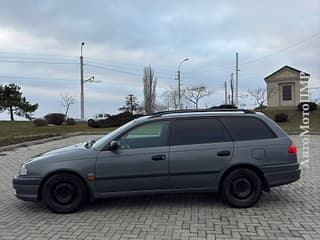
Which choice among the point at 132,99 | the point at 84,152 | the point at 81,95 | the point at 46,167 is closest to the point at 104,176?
the point at 84,152

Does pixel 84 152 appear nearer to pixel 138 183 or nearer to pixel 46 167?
pixel 46 167

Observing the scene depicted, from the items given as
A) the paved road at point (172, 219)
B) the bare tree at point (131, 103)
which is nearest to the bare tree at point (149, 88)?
the bare tree at point (131, 103)

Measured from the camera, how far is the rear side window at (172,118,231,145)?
575 cm

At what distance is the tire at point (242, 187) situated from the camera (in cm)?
565

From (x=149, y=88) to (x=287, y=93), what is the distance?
18579mm

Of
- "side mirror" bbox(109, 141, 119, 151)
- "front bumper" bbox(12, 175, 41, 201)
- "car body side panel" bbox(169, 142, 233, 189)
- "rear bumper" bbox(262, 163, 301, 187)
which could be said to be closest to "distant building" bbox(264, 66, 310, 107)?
"rear bumper" bbox(262, 163, 301, 187)

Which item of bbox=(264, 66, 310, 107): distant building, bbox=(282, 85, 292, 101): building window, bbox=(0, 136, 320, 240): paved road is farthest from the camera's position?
bbox=(282, 85, 292, 101): building window

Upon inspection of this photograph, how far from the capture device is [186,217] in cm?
520

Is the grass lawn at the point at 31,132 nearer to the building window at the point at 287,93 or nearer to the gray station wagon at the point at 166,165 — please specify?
the gray station wagon at the point at 166,165

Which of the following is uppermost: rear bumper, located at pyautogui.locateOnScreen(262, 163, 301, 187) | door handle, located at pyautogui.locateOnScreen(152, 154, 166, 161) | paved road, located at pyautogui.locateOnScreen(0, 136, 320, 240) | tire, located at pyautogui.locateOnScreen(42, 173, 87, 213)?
door handle, located at pyautogui.locateOnScreen(152, 154, 166, 161)

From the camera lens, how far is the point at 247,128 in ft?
19.4

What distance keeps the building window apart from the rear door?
3672cm

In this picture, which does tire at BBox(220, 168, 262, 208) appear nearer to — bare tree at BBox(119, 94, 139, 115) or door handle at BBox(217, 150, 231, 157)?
door handle at BBox(217, 150, 231, 157)

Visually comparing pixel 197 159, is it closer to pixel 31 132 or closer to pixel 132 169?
pixel 132 169
